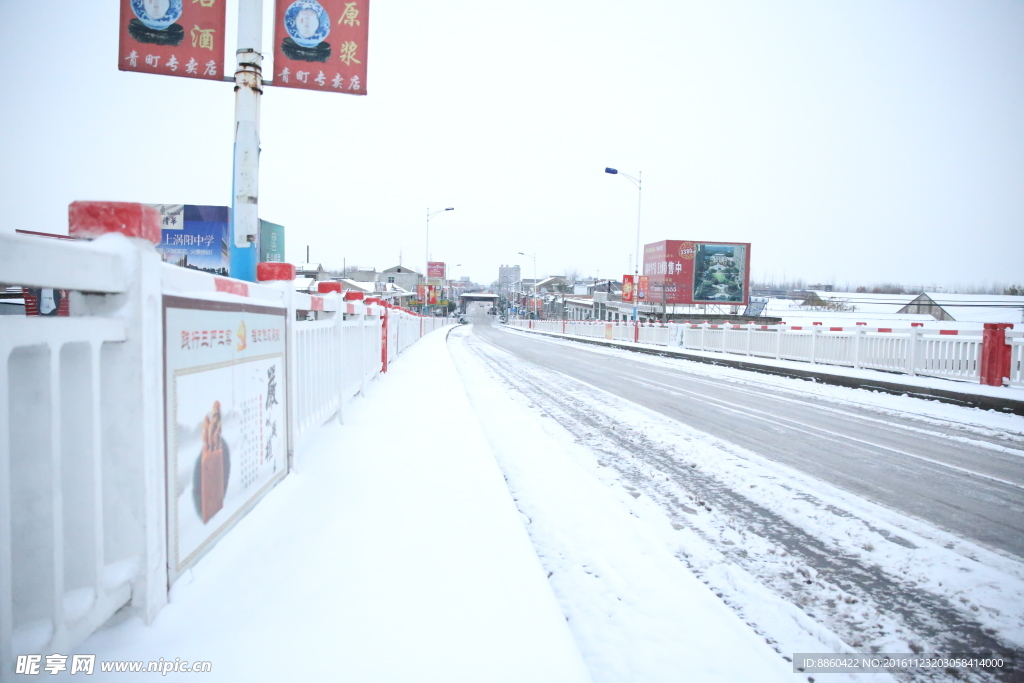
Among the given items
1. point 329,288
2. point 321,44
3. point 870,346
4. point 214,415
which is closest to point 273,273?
point 214,415

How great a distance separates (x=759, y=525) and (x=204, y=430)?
11.9 feet

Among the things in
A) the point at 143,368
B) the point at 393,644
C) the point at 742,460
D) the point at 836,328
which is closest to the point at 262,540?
the point at 393,644

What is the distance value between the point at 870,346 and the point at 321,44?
47.0 feet

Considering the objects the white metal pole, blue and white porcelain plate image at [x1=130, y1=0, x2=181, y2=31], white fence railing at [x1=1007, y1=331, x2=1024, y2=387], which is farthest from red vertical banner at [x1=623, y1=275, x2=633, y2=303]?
blue and white porcelain plate image at [x1=130, y1=0, x2=181, y2=31]

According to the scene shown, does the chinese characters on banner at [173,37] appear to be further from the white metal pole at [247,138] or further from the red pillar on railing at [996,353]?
the red pillar on railing at [996,353]

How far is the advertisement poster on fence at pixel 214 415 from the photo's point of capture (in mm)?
2242

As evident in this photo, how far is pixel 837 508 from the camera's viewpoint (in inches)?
171

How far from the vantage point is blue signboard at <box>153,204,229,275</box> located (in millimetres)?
36281

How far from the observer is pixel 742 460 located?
5793mm

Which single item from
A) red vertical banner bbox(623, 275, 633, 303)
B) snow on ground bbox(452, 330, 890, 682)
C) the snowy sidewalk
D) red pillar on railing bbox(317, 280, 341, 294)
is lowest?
snow on ground bbox(452, 330, 890, 682)

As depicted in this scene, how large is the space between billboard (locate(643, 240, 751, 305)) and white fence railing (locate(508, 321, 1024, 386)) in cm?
4463

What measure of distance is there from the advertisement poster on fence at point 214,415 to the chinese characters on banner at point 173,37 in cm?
449

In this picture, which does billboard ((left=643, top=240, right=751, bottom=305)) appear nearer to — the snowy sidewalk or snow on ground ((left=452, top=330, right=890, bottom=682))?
snow on ground ((left=452, top=330, right=890, bottom=682))

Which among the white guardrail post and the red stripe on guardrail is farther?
the red stripe on guardrail
